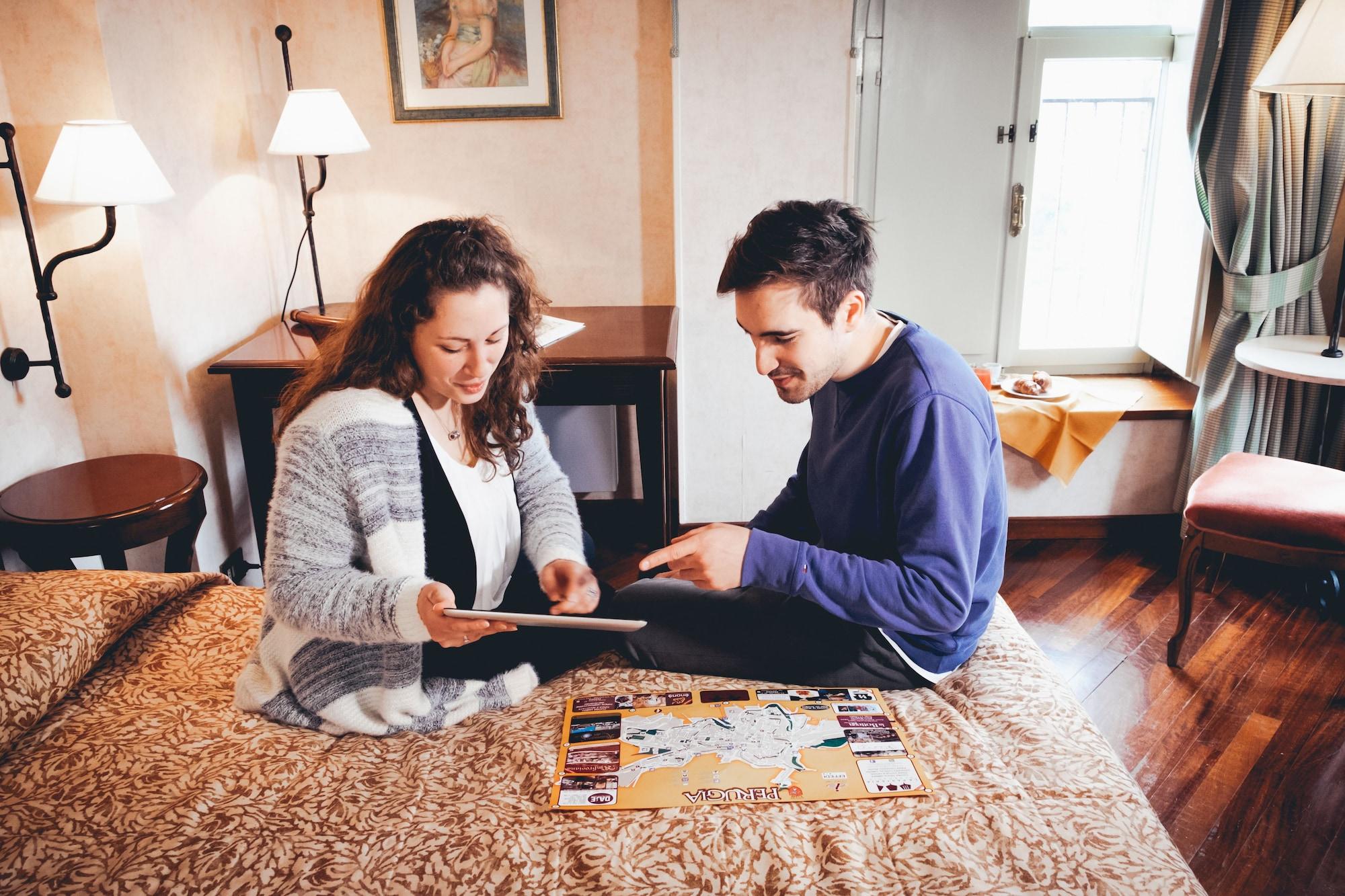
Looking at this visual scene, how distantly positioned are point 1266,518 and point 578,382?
5.50 ft

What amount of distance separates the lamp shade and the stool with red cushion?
2411 mm

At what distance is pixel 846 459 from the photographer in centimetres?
151

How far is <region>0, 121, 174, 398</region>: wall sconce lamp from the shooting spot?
1902 millimetres

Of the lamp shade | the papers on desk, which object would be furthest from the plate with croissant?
the lamp shade

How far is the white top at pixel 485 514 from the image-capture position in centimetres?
151

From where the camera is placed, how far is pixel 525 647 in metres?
1.57

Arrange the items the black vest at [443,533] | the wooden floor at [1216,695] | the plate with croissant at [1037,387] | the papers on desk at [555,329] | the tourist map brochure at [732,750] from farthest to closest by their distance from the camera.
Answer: the plate with croissant at [1037,387] → the papers on desk at [555,329] → the wooden floor at [1216,695] → the black vest at [443,533] → the tourist map brochure at [732,750]

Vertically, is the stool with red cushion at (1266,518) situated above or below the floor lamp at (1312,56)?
below

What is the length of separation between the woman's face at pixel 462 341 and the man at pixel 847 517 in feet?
1.17

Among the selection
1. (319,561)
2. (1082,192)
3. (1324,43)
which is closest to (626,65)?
(1082,192)

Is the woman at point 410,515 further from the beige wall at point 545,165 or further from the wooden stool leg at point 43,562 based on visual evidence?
the beige wall at point 545,165

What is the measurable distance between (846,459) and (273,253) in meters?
2.24

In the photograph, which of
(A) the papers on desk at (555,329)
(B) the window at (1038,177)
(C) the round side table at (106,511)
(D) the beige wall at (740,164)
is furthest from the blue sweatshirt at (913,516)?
(B) the window at (1038,177)

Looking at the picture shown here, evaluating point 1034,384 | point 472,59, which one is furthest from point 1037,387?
point 472,59
